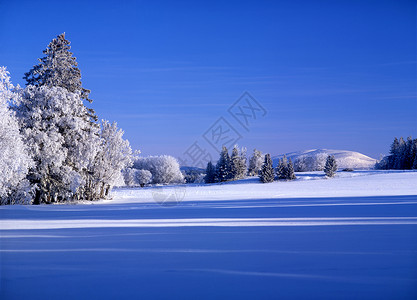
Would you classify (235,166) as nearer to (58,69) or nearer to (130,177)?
(130,177)

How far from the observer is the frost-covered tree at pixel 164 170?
4134 inches

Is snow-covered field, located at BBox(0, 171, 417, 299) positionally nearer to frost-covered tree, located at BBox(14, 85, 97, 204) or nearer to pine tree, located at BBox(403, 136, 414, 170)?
frost-covered tree, located at BBox(14, 85, 97, 204)

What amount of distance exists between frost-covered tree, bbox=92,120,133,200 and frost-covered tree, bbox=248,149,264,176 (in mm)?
76328

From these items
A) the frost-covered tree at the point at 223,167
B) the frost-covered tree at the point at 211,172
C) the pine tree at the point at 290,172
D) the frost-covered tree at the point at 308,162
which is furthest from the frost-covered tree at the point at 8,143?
the frost-covered tree at the point at 308,162

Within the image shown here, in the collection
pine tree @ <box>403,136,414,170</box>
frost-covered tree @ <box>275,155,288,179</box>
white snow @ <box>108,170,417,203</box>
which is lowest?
white snow @ <box>108,170,417,203</box>

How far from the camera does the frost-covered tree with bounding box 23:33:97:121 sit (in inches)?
1026

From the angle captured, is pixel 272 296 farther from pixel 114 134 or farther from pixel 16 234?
pixel 114 134

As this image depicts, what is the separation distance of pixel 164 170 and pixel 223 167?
30.7 meters

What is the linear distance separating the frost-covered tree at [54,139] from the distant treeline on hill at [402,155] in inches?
2840

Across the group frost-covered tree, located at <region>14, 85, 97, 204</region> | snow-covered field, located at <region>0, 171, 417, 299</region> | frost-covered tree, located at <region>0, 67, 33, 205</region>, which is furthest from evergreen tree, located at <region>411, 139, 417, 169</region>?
frost-covered tree, located at <region>0, 67, 33, 205</region>

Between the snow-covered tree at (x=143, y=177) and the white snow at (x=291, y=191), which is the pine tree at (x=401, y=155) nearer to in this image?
the white snow at (x=291, y=191)

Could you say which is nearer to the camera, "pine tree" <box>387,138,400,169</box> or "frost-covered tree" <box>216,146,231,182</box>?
"frost-covered tree" <box>216,146,231,182</box>

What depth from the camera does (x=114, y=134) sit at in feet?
106

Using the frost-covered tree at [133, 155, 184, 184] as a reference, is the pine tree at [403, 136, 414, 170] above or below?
above
